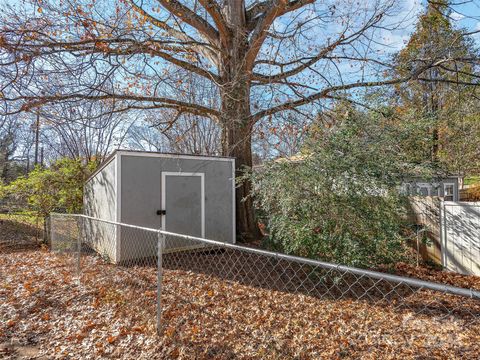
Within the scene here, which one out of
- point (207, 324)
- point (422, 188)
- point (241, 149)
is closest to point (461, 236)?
point (422, 188)

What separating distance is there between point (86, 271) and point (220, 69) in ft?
20.8

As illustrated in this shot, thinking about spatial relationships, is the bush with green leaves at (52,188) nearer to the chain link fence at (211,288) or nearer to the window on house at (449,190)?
the chain link fence at (211,288)

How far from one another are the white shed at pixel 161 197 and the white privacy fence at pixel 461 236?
507 centimetres

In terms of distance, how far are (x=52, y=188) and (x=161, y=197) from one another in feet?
18.5

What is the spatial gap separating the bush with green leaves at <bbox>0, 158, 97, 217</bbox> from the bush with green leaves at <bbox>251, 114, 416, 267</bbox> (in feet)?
28.6

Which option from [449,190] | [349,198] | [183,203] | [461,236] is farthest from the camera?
[449,190]

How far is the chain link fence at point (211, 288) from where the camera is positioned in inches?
143

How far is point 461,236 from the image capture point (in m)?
6.15

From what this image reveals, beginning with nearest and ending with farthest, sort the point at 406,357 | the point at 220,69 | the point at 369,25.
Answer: the point at 406,357 → the point at 369,25 → the point at 220,69

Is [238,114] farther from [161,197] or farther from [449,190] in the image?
[449,190]

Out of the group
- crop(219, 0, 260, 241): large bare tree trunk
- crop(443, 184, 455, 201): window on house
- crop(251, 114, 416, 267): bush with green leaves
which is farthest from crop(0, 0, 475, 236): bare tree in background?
crop(443, 184, 455, 201): window on house

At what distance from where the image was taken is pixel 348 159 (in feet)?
15.4

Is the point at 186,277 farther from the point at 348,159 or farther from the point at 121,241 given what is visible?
the point at 348,159

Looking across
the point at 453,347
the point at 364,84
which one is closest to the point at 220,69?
the point at 364,84
